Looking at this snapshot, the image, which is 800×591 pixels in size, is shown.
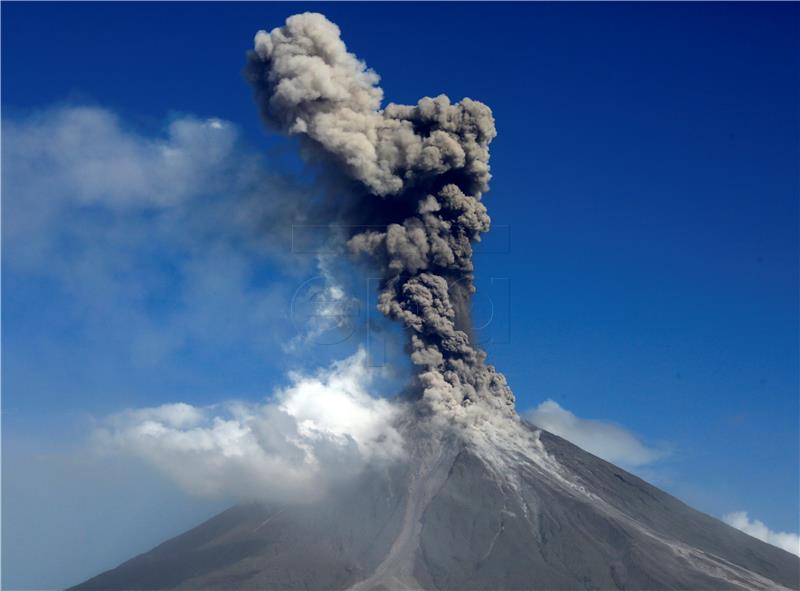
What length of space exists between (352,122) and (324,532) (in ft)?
76.5

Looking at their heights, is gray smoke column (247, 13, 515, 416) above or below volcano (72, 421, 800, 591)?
above

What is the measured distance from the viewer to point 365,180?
73062 millimetres

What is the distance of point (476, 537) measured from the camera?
68562 millimetres

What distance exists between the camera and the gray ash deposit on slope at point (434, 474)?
221ft

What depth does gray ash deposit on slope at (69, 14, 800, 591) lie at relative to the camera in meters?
67.5

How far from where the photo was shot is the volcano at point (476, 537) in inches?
2581

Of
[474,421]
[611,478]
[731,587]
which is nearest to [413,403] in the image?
[474,421]

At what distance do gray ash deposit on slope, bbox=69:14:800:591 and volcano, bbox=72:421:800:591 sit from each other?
0.12 metres

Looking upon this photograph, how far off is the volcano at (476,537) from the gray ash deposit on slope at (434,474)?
0.12 metres

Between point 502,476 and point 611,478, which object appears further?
point 611,478

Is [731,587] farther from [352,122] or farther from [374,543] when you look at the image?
[352,122]

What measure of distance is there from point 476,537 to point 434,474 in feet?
20.0

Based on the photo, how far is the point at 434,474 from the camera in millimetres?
73625

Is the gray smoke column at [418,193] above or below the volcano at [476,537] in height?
above
